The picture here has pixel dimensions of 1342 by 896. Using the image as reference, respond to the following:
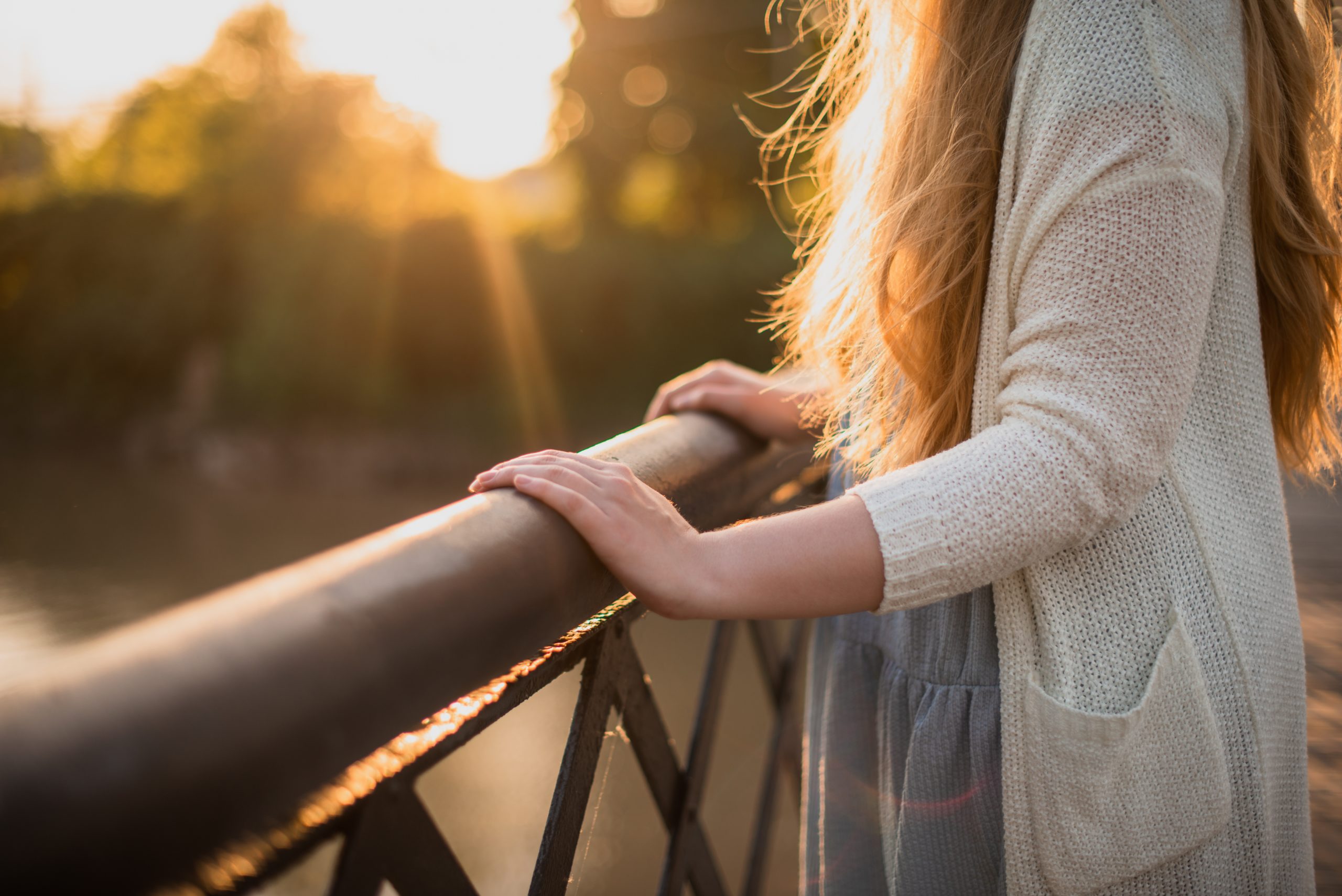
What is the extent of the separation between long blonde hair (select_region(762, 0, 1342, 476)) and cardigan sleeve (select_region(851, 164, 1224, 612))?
0.16 meters

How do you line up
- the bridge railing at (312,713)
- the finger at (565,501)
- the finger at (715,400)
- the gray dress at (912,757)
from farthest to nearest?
the finger at (715,400)
the gray dress at (912,757)
the finger at (565,501)
the bridge railing at (312,713)

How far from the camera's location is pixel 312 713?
0.40 m

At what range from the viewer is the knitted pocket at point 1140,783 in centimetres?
84

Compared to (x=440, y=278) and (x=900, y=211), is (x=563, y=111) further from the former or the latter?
(x=900, y=211)

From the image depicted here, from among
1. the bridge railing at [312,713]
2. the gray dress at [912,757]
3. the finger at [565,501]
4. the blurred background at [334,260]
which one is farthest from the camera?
the blurred background at [334,260]

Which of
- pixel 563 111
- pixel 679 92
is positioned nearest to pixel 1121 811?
pixel 679 92

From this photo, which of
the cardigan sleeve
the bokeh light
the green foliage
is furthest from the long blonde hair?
the green foliage

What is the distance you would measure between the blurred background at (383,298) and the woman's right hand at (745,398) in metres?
0.33

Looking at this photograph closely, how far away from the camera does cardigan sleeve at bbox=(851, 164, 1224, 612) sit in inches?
29.8

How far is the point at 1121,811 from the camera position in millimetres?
843

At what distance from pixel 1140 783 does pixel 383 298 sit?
1176 cm

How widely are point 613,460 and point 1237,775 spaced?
28.2 inches

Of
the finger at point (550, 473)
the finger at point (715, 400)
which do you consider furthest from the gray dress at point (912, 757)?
the finger at point (550, 473)

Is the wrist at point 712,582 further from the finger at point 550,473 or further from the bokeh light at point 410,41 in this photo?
the bokeh light at point 410,41
